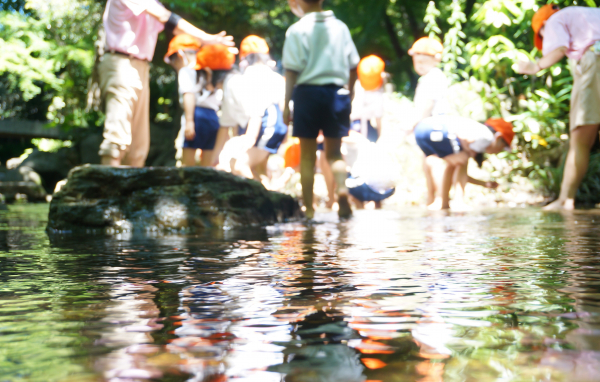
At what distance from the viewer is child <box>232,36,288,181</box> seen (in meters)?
Result: 6.55

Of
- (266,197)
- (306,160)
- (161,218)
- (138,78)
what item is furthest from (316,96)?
(161,218)

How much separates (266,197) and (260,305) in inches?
130

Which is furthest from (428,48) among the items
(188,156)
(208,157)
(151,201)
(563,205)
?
(151,201)

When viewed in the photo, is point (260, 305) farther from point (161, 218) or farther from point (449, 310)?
point (161, 218)

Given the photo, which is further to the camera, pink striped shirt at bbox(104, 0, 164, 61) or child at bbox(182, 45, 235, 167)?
child at bbox(182, 45, 235, 167)

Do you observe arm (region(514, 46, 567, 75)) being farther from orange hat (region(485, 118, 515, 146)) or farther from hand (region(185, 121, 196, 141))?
hand (region(185, 121, 196, 141))

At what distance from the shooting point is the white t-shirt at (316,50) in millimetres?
5039

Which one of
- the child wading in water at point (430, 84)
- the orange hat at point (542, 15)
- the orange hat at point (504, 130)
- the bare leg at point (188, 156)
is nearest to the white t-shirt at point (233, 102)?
the bare leg at point (188, 156)

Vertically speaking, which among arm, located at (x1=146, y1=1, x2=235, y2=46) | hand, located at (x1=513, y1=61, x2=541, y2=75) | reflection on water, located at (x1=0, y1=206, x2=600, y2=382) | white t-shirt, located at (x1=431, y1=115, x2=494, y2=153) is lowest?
reflection on water, located at (x1=0, y1=206, x2=600, y2=382)

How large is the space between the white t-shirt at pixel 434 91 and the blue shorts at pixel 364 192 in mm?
1127

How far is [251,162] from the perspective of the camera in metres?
6.71

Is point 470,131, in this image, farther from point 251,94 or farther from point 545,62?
point 251,94

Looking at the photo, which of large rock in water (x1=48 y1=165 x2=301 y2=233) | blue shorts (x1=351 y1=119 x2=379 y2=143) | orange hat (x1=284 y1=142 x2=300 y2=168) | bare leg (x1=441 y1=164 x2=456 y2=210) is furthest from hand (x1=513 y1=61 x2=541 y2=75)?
orange hat (x1=284 y1=142 x2=300 y2=168)

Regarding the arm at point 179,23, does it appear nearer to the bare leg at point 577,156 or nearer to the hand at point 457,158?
the hand at point 457,158
